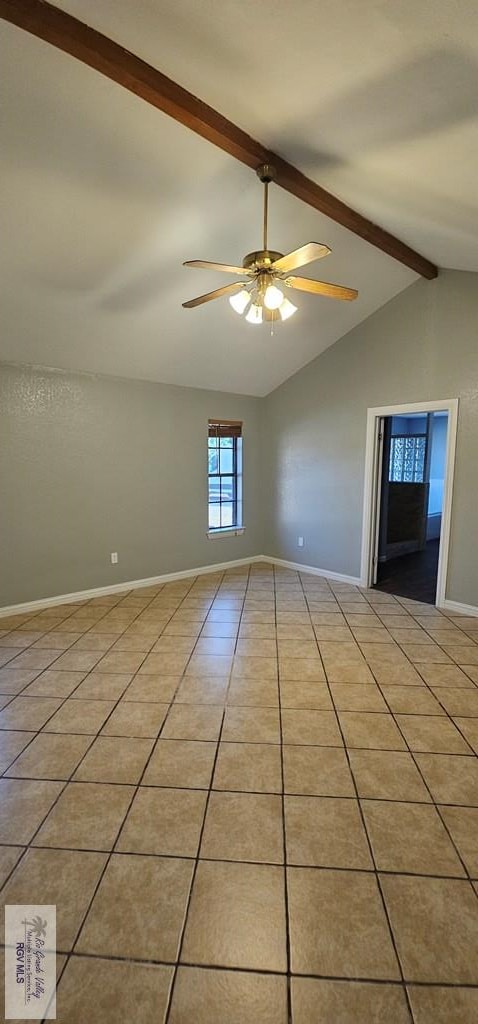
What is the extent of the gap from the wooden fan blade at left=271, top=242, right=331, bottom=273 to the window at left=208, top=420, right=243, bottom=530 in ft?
9.92

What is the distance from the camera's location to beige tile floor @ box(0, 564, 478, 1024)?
3.87 ft

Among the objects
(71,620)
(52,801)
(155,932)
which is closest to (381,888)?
(155,932)

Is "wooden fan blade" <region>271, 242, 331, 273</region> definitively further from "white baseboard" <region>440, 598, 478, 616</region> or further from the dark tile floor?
the dark tile floor

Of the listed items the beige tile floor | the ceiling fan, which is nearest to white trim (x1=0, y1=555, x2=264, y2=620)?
the beige tile floor

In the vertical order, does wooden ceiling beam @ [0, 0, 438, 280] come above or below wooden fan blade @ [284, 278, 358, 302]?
→ above

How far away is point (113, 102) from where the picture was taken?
1957 millimetres

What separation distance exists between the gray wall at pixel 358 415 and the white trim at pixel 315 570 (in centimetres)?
7

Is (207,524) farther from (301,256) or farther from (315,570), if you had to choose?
(301,256)

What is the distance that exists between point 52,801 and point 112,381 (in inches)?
141

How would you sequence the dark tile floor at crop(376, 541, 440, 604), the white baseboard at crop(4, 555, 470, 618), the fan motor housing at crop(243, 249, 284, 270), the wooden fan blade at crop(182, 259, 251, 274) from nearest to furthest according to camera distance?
1. the wooden fan blade at crop(182, 259, 251, 274)
2. the fan motor housing at crop(243, 249, 284, 270)
3. the white baseboard at crop(4, 555, 470, 618)
4. the dark tile floor at crop(376, 541, 440, 604)

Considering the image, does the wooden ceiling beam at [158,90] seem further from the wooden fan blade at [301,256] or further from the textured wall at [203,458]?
the textured wall at [203,458]


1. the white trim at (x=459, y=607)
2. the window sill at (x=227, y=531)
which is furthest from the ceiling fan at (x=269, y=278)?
the window sill at (x=227, y=531)

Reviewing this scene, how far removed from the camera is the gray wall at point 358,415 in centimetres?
379

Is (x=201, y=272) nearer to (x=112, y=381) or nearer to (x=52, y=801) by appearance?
(x=112, y=381)
